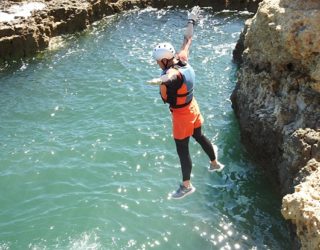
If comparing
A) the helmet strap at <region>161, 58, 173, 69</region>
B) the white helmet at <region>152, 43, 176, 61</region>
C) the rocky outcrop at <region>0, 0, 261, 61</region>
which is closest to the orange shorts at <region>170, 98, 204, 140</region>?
the helmet strap at <region>161, 58, 173, 69</region>

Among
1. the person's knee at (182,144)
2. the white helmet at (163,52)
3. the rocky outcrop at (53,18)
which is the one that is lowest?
the rocky outcrop at (53,18)

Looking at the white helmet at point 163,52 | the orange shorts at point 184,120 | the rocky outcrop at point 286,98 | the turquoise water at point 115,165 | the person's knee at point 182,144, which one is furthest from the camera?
the turquoise water at point 115,165

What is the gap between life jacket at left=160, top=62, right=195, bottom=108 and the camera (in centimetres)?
1033

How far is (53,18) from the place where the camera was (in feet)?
82.1

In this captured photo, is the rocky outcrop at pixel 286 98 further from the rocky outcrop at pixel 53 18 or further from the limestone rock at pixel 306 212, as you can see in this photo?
the rocky outcrop at pixel 53 18

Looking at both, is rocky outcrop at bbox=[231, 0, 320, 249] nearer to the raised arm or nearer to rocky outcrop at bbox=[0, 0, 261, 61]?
the raised arm

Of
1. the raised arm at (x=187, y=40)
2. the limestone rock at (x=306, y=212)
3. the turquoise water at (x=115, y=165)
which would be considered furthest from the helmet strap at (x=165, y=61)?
the turquoise water at (x=115, y=165)

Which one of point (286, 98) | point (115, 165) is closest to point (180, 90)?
point (286, 98)

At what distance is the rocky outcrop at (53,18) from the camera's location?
22.6 metres

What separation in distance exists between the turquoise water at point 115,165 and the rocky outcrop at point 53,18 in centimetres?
116

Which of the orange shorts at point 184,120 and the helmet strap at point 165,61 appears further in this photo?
the orange shorts at point 184,120

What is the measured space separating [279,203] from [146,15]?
18.0 metres

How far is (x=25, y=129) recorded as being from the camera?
54.4 ft

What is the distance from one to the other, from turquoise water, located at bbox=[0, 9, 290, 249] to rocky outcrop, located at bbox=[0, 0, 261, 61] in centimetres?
116
